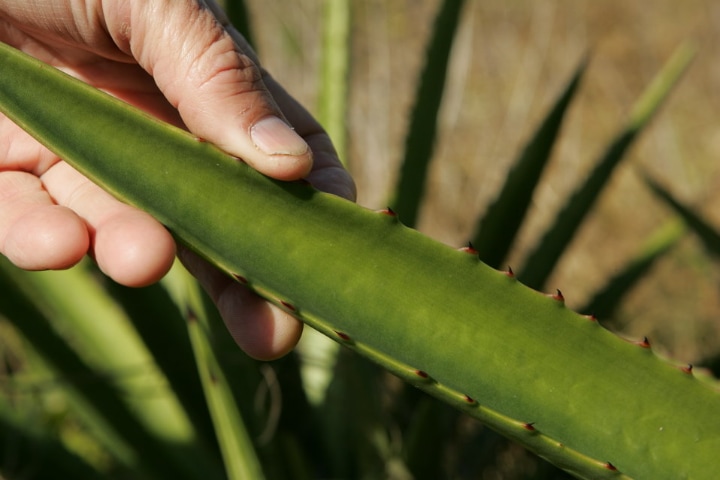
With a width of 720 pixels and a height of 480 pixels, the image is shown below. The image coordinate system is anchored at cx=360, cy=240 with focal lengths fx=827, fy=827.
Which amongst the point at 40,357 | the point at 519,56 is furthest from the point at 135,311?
the point at 519,56

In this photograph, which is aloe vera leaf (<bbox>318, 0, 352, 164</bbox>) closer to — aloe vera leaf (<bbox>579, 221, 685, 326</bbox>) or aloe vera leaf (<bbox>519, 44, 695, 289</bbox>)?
aloe vera leaf (<bbox>519, 44, 695, 289</bbox>)

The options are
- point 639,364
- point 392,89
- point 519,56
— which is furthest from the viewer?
point 519,56

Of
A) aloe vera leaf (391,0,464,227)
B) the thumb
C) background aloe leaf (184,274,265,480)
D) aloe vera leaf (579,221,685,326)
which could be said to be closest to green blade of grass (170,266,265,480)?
background aloe leaf (184,274,265,480)

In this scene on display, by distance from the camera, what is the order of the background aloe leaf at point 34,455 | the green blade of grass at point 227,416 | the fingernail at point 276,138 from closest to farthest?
the fingernail at point 276,138 < the green blade of grass at point 227,416 < the background aloe leaf at point 34,455

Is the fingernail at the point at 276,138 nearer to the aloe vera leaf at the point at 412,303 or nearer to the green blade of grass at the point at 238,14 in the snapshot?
the aloe vera leaf at the point at 412,303

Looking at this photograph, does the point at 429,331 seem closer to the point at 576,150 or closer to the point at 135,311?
the point at 135,311

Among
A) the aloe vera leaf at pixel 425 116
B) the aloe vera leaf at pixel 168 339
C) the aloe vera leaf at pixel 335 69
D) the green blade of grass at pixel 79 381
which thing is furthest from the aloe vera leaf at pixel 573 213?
the green blade of grass at pixel 79 381

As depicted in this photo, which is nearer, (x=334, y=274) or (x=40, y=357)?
(x=334, y=274)
